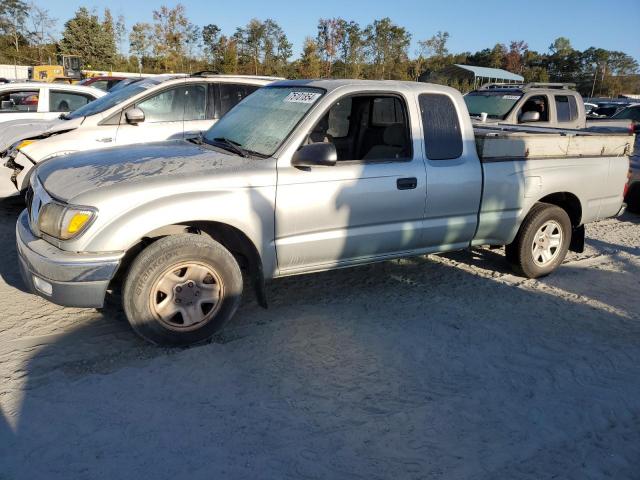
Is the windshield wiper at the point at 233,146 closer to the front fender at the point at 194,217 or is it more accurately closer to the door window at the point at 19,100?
the front fender at the point at 194,217

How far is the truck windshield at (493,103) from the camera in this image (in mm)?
10086

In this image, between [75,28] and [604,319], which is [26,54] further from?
[604,319]

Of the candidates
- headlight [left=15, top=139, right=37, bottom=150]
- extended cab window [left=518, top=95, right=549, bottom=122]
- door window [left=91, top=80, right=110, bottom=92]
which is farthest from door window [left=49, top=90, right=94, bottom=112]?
extended cab window [left=518, top=95, right=549, bottom=122]

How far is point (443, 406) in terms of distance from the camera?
10.8 ft

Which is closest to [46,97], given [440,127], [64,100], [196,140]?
[64,100]

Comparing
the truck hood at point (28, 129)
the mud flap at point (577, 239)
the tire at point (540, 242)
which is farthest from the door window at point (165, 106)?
the mud flap at point (577, 239)

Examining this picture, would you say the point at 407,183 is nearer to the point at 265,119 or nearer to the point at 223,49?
the point at 265,119

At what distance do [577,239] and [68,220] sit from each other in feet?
16.7

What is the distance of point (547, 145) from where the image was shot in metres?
5.29

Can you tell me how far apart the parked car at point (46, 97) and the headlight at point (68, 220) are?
6388 millimetres

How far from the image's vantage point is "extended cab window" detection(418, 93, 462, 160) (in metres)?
4.62

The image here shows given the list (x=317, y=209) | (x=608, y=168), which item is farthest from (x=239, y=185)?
(x=608, y=168)

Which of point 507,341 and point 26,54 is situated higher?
point 26,54

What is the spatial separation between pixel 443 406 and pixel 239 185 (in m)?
1.98
